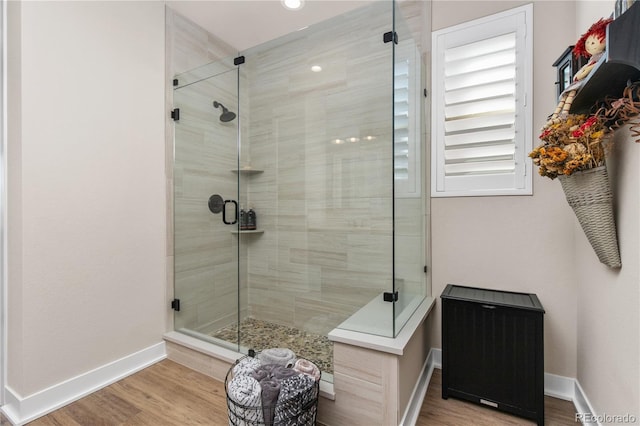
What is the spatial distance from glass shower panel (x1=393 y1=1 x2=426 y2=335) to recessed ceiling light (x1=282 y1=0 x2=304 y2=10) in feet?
2.72

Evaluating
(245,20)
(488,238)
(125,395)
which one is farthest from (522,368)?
(245,20)

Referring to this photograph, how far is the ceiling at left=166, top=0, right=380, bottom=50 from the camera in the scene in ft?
7.92

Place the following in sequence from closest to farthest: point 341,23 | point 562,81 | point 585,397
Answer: point 562,81 → point 585,397 → point 341,23

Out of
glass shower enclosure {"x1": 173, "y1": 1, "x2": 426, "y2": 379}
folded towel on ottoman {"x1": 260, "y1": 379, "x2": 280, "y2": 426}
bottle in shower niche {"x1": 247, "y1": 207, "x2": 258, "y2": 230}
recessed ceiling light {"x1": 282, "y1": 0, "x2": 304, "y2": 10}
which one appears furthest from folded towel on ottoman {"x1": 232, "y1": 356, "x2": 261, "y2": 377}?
Result: recessed ceiling light {"x1": 282, "y1": 0, "x2": 304, "y2": 10}

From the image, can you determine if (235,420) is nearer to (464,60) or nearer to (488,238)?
(488,238)

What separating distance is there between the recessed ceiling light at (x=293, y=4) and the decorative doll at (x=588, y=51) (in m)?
1.86

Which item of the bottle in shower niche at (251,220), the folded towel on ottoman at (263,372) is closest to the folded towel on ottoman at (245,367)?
the folded towel on ottoman at (263,372)

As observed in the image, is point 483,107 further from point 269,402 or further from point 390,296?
point 269,402

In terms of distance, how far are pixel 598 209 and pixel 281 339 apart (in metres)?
2.17

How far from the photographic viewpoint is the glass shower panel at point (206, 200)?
2479 mm

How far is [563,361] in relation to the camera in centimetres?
196

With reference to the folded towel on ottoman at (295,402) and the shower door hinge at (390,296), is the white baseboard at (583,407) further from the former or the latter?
the folded towel on ottoman at (295,402)

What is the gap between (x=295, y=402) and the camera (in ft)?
4.60

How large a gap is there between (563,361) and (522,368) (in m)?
0.49
